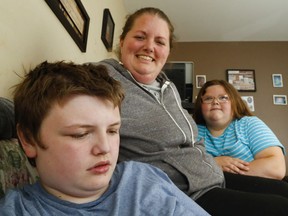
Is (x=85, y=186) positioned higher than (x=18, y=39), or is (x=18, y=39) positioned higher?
(x=18, y=39)

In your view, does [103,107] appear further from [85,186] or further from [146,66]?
[146,66]

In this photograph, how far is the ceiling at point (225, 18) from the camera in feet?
9.82

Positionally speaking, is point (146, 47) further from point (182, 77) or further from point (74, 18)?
point (182, 77)

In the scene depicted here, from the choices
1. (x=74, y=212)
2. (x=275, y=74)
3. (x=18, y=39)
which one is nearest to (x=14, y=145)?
→ (x=74, y=212)

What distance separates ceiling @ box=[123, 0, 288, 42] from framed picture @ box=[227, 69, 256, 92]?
45cm

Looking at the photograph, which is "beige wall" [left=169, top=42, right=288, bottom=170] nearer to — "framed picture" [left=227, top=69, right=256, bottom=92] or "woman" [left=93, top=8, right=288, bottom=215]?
"framed picture" [left=227, top=69, right=256, bottom=92]

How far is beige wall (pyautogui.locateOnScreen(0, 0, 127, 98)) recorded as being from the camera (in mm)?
878

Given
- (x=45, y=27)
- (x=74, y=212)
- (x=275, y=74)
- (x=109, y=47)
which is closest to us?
(x=74, y=212)

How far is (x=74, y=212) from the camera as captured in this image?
0.61m

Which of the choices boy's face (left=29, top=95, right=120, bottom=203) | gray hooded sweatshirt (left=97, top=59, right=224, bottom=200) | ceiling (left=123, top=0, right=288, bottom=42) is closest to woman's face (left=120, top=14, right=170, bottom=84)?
gray hooded sweatshirt (left=97, top=59, right=224, bottom=200)

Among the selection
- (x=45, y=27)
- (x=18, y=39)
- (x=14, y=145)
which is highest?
(x=45, y=27)

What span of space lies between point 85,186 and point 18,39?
584 mm

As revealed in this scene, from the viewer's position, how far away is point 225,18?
3.26m

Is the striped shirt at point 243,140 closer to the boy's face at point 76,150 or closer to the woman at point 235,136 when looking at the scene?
the woman at point 235,136
